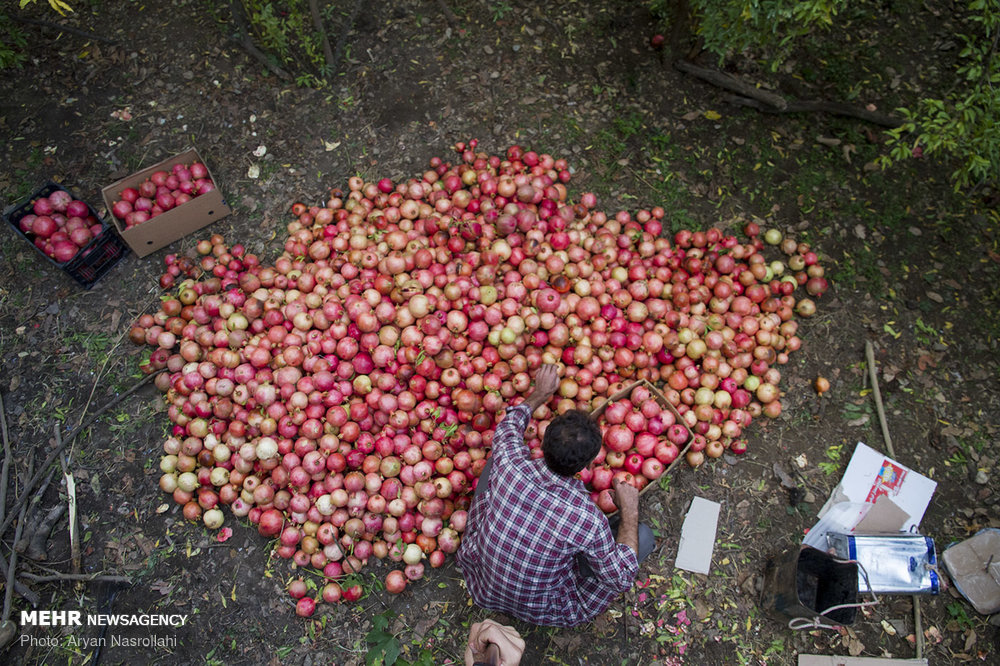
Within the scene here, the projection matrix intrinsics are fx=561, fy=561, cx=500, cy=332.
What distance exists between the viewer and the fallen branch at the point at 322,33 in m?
6.25

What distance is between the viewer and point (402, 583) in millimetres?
4516

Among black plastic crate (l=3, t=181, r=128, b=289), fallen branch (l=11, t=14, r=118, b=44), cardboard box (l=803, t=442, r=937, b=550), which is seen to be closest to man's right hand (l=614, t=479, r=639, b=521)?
cardboard box (l=803, t=442, r=937, b=550)

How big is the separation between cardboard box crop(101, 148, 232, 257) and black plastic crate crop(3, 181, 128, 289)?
175mm

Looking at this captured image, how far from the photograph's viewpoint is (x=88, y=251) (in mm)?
5469

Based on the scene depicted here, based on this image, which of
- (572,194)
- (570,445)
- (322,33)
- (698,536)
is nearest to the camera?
(570,445)

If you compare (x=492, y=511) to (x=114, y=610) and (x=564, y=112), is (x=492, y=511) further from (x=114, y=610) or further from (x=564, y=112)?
(x=564, y=112)

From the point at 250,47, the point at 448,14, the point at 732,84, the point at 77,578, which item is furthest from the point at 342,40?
the point at 77,578

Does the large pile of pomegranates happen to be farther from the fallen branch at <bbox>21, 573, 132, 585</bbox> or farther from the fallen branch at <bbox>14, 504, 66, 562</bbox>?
the fallen branch at <bbox>14, 504, 66, 562</bbox>

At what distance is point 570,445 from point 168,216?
4.69 metres

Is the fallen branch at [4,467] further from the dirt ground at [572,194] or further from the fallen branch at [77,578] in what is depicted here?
the fallen branch at [77,578]

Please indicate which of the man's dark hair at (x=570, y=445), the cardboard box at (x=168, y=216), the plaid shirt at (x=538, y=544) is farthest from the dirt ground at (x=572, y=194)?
the man's dark hair at (x=570, y=445)

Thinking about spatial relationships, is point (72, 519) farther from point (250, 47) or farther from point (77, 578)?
point (250, 47)

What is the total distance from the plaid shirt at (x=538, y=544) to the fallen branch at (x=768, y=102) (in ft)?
16.5

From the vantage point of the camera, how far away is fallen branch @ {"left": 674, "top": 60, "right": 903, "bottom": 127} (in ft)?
21.0
